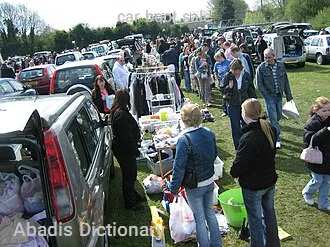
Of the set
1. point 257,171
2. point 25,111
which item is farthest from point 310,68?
point 25,111

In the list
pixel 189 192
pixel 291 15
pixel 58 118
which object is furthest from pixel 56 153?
pixel 291 15

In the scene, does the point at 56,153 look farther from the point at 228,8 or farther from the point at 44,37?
the point at 228,8

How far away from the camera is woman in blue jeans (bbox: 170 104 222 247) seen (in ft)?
12.6

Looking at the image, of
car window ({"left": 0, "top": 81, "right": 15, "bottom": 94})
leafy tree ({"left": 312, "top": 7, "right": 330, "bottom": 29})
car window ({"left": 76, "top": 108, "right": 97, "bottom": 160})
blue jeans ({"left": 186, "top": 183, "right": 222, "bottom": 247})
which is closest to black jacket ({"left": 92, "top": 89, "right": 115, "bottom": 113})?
car window ({"left": 76, "top": 108, "right": 97, "bottom": 160})

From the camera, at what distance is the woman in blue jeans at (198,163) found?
12.6 ft

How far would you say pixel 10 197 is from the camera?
3094 millimetres

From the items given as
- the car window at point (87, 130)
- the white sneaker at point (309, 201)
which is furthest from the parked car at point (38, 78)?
the white sneaker at point (309, 201)

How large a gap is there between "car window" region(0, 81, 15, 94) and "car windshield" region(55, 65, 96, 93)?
2.42m

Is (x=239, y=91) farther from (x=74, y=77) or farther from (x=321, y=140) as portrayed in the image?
(x=74, y=77)

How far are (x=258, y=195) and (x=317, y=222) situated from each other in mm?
1438

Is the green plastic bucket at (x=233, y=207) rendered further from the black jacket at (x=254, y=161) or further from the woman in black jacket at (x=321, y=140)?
the woman in black jacket at (x=321, y=140)

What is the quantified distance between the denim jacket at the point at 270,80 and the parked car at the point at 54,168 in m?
4.31

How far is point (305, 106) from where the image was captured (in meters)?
10.5

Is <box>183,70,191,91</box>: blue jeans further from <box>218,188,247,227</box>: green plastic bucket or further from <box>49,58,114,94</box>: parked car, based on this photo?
<box>218,188,247,227</box>: green plastic bucket
